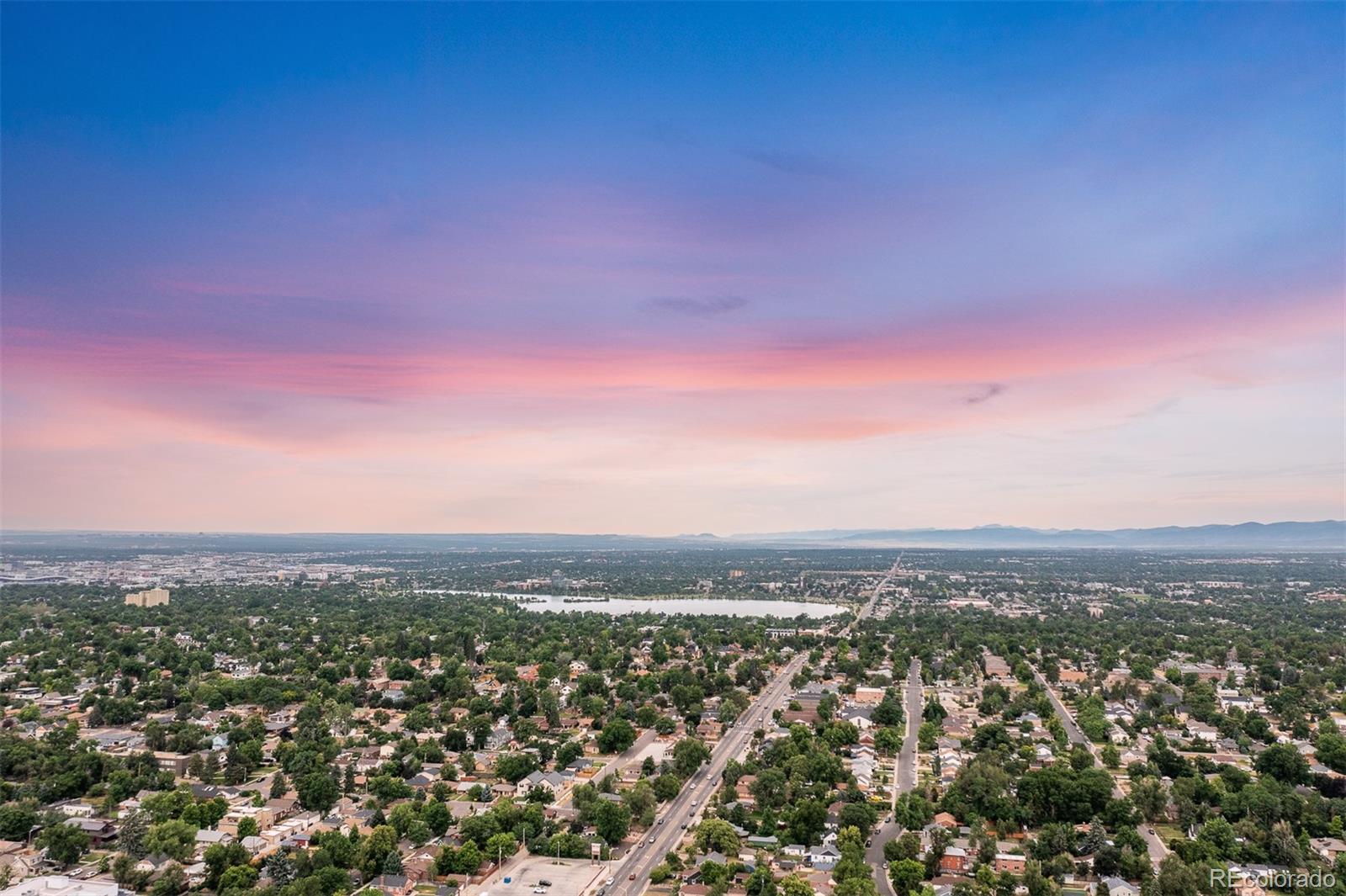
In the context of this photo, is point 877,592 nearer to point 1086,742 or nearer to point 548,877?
point 1086,742

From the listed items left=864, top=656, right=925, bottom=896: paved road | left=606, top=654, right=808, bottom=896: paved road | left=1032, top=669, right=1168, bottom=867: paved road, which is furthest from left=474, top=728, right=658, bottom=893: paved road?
left=1032, top=669, right=1168, bottom=867: paved road

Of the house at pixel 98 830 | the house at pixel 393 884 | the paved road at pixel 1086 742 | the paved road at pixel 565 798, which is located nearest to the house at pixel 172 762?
the house at pixel 98 830

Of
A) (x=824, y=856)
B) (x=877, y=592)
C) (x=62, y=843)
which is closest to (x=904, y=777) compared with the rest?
(x=824, y=856)

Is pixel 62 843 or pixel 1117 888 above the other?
pixel 62 843

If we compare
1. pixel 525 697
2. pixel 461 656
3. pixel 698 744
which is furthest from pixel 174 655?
pixel 698 744

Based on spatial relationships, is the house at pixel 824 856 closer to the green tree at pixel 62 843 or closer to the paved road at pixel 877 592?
the green tree at pixel 62 843

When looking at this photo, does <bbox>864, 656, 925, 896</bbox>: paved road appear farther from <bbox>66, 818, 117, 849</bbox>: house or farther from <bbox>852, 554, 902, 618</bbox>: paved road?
<bbox>852, 554, 902, 618</bbox>: paved road

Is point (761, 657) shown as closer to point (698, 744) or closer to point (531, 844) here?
point (698, 744)
